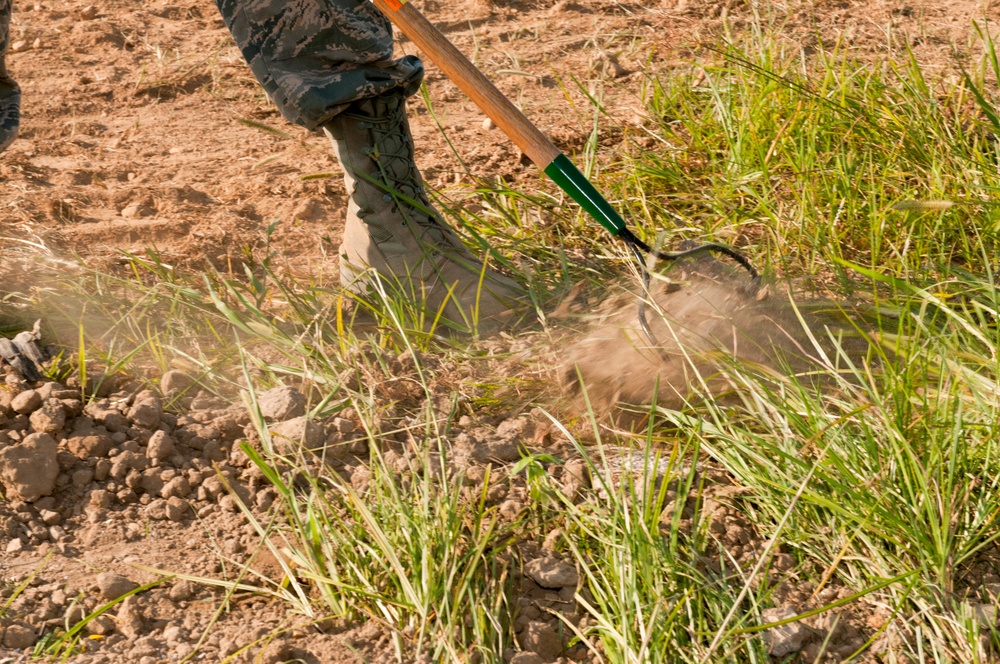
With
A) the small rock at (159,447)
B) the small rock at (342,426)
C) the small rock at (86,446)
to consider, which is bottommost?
the small rock at (342,426)

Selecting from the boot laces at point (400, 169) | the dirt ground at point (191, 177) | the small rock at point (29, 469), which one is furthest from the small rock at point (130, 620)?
the boot laces at point (400, 169)

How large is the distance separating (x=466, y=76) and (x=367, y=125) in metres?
0.34

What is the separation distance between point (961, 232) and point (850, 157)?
347 millimetres

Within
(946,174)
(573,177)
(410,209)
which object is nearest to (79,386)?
(410,209)

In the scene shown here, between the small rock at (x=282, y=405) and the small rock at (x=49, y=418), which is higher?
the small rock at (x=49, y=418)

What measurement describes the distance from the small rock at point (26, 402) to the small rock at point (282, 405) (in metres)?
0.42

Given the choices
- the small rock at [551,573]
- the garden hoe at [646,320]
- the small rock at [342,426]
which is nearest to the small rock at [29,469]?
the small rock at [342,426]

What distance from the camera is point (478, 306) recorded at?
7.34ft

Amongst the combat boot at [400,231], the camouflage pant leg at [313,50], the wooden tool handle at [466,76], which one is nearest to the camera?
the wooden tool handle at [466,76]

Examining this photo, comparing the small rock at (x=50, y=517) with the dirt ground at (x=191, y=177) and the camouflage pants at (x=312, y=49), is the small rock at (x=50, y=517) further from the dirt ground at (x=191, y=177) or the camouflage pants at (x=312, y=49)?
the camouflage pants at (x=312, y=49)

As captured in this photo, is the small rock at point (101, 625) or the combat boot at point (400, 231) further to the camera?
the combat boot at point (400, 231)

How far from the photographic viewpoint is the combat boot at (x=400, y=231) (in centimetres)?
234

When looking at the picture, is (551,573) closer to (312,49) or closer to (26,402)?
(26,402)

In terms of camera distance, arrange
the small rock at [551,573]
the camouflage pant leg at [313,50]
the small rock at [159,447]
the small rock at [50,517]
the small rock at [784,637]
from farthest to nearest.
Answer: the camouflage pant leg at [313,50], the small rock at [159,447], the small rock at [50,517], the small rock at [551,573], the small rock at [784,637]
